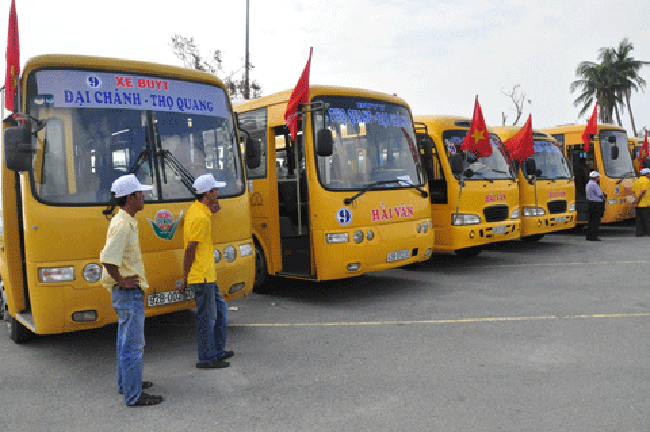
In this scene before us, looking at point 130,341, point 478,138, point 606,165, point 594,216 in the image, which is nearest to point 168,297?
point 130,341

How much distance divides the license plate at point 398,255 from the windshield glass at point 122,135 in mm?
2726

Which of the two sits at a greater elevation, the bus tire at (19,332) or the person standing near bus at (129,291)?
the person standing near bus at (129,291)

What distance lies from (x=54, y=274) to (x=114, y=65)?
82.1 inches

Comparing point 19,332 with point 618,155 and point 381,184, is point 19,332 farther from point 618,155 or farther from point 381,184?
point 618,155

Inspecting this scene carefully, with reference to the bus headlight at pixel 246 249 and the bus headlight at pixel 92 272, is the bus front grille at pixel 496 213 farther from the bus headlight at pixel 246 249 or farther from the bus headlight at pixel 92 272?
the bus headlight at pixel 92 272

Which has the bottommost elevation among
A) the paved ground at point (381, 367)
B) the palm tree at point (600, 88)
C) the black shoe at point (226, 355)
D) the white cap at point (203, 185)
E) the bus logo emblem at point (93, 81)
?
the paved ground at point (381, 367)

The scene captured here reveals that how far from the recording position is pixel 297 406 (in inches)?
175

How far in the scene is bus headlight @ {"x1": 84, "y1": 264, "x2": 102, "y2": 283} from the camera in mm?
5258

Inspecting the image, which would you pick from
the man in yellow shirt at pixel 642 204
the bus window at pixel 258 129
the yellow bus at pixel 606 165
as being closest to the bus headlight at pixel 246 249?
the bus window at pixel 258 129

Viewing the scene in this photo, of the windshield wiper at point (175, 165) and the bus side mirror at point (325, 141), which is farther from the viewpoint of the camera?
the bus side mirror at point (325, 141)

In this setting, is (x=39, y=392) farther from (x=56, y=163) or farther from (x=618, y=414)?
(x=618, y=414)

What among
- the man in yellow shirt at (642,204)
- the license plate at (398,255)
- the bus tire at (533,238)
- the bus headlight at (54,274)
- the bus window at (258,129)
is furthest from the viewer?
the man in yellow shirt at (642,204)

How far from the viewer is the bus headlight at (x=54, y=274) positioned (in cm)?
514

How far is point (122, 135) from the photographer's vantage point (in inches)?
223
